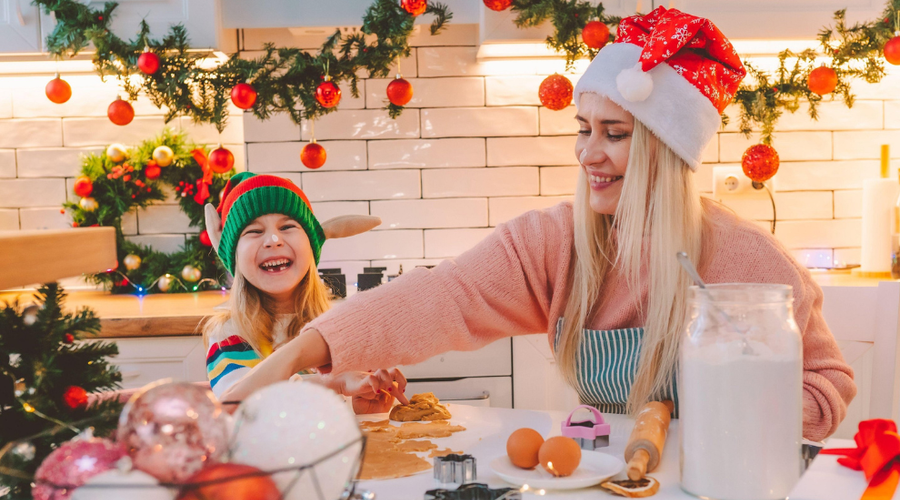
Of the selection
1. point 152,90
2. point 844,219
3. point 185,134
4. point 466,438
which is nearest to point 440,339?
point 466,438

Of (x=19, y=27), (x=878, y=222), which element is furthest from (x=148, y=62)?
(x=878, y=222)

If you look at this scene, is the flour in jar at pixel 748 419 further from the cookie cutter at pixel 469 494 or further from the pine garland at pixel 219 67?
the pine garland at pixel 219 67

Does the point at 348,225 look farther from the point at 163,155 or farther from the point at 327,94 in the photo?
the point at 163,155

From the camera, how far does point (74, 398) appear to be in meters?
0.59

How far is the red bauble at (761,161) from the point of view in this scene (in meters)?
1.98

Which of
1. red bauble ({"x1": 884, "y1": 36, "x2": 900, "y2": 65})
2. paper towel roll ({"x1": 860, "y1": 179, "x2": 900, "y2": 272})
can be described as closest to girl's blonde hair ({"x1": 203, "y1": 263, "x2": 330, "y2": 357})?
red bauble ({"x1": 884, "y1": 36, "x2": 900, "y2": 65})

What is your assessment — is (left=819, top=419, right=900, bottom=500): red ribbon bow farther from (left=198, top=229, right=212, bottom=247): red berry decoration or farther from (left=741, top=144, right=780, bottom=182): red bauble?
(left=198, top=229, right=212, bottom=247): red berry decoration

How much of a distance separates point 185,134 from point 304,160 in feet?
1.79

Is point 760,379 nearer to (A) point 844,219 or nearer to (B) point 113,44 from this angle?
(B) point 113,44

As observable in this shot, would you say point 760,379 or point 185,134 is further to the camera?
point 185,134

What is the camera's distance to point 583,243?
48.0 inches

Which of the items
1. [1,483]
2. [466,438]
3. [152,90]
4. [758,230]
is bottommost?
[466,438]

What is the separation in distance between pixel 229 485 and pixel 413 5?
5.04ft

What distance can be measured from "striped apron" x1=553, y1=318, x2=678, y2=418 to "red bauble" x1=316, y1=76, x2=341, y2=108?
0.97m
